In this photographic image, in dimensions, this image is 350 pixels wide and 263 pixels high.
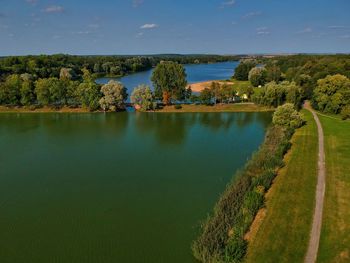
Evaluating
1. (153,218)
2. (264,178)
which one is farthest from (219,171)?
(153,218)

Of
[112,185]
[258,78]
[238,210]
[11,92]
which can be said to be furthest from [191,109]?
[238,210]

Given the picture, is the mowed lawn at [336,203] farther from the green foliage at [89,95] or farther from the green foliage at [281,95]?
the green foliage at [89,95]

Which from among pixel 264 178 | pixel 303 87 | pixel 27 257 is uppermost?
pixel 303 87

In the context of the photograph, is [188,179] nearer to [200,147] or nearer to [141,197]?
[141,197]

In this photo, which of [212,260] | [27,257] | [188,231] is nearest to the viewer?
[212,260]

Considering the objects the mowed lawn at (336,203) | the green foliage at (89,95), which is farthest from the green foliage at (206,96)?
the mowed lawn at (336,203)

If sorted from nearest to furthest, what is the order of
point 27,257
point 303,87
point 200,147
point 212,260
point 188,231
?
point 212,260
point 27,257
point 188,231
point 200,147
point 303,87

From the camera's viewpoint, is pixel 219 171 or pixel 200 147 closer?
pixel 219 171
